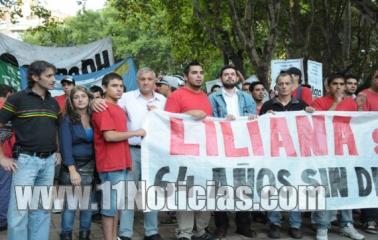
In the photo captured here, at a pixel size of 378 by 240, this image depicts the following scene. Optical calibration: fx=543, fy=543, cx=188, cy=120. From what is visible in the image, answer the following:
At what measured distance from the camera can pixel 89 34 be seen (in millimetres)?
51969

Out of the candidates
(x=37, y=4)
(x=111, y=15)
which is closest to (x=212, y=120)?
(x=37, y=4)

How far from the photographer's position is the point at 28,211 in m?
5.23

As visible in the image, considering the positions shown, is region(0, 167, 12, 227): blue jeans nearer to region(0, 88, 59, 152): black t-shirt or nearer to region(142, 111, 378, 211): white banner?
region(0, 88, 59, 152): black t-shirt

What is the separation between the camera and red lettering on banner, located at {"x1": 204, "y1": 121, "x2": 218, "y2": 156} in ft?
19.8

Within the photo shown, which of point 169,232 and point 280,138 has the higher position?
point 280,138

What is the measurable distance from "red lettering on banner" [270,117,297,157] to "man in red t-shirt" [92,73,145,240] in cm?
158

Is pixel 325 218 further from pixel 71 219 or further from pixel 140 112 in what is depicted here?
pixel 71 219

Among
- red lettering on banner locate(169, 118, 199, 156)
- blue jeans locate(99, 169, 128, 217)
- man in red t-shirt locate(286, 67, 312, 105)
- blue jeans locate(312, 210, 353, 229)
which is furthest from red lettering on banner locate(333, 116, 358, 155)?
blue jeans locate(99, 169, 128, 217)

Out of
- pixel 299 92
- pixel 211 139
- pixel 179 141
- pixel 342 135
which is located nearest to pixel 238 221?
pixel 211 139

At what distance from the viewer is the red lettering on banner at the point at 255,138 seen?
6.10 meters

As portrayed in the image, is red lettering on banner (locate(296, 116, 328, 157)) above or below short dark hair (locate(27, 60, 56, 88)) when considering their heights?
below

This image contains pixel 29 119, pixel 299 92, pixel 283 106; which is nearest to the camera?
pixel 29 119

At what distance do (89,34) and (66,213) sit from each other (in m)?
47.8

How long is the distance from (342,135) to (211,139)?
5.07ft
